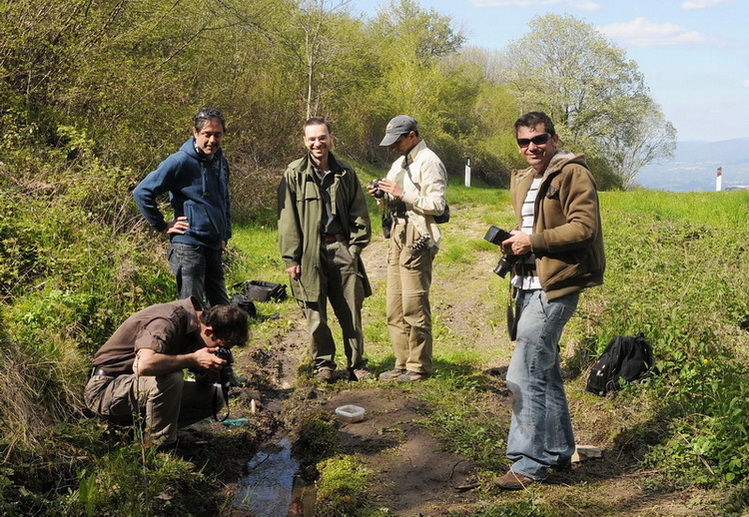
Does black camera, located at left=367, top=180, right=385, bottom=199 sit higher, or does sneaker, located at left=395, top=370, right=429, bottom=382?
black camera, located at left=367, top=180, right=385, bottom=199

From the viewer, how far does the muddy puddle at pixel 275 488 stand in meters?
4.62

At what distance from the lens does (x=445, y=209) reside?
623 cm

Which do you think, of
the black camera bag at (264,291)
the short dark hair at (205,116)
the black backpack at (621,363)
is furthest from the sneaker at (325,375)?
the black camera bag at (264,291)

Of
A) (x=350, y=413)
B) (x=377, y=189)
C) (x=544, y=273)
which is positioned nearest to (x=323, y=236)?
(x=377, y=189)

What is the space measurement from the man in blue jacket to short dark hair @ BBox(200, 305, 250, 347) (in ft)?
4.45

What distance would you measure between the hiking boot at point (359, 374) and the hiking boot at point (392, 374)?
5.3 inches

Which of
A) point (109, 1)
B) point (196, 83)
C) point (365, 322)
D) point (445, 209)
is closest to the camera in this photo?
point (445, 209)

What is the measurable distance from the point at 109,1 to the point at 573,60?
36244 mm

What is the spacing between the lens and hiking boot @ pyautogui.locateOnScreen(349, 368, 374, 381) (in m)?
6.62

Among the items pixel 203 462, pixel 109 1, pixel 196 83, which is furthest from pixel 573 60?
pixel 203 462

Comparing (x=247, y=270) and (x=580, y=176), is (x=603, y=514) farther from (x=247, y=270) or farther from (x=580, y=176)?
(x=247, y=270)

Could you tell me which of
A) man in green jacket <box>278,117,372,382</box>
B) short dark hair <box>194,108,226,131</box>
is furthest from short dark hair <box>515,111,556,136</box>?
short dark hair <box>194,108,226,131</box>

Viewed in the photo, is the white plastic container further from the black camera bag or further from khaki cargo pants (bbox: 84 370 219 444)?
the black camera bag

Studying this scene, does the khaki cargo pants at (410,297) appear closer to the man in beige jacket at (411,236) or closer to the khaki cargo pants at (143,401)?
the man in beige jacket at (411,236)
